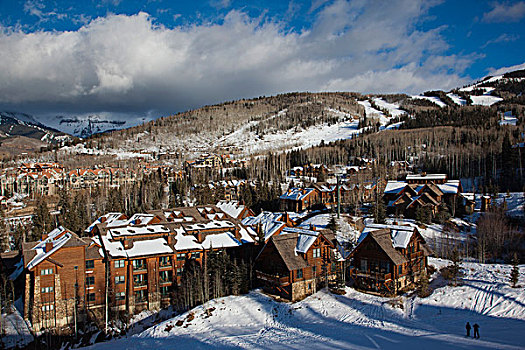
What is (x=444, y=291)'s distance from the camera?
2683cm

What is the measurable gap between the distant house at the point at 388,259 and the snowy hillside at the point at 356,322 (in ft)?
5.90

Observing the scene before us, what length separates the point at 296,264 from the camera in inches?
1168

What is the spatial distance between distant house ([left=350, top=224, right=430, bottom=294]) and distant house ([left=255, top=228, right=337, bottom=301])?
2.52 metres

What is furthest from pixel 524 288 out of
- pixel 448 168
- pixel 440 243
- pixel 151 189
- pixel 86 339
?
pixel 151 189

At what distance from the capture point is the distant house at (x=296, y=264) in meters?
29.3

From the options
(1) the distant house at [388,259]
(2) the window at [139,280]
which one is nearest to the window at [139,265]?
A: (2) the window at [139,280]

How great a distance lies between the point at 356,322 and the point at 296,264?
7.48 metres

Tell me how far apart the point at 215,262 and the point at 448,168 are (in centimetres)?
7376

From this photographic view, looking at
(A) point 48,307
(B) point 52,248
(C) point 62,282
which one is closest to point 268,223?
(C) point 62,282

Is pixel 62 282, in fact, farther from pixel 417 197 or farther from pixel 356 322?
pixel 417 197

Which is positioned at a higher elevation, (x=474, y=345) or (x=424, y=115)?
(x=424, y=115)

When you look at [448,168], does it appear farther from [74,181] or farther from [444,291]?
[74,181]

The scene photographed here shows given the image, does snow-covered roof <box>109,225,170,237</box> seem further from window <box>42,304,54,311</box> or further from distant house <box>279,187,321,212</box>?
distant house <box>279,187,321,212</box>

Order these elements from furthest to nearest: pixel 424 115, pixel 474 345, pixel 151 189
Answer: pixel 424 115, pixel 151 189, pixel 474 345
